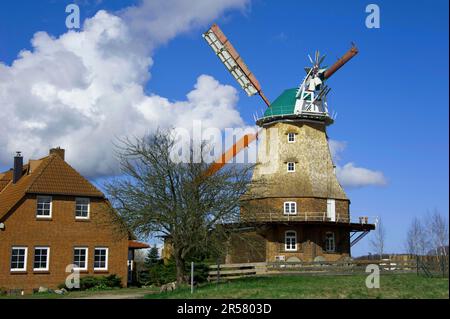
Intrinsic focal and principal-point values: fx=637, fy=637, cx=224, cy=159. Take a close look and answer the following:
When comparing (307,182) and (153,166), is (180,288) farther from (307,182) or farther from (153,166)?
(307,182)

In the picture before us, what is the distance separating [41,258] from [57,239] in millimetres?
1347

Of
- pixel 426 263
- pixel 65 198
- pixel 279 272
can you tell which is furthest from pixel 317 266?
pixel 65 198

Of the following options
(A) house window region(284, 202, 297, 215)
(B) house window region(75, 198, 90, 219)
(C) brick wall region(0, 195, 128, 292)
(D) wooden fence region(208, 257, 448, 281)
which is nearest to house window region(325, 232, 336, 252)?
(A) house window region(284, 202, 297, 215)

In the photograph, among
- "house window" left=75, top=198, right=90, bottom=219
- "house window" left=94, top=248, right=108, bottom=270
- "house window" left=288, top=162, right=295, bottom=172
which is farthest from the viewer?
"house window" left=288, top=162, right=295, bottom=172

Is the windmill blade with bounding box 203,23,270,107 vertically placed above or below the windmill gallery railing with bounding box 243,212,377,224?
above

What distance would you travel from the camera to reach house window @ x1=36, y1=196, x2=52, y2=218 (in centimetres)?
3584

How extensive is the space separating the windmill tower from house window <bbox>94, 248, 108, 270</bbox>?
458 inches

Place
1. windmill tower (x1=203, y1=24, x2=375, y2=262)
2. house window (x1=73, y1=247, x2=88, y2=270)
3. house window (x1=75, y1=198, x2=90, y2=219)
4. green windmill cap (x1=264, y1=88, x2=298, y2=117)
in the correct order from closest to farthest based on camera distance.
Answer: house window (x1=73, y1=247, x2=88, y2=270), house window (x1=75, y1=198, x2=90, y2=219), windmill tower (x1=203, y1=24, x2=375, y2=262), green windmill cap (x1=264, y1=88, x2=298, y2=117)

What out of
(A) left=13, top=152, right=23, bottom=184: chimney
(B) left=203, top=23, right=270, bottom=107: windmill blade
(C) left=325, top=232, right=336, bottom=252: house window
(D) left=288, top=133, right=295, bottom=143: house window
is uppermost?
(B) left=203, top=23, right=270, bottom=107: windmill blade

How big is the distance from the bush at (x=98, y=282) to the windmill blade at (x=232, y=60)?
69.1ft

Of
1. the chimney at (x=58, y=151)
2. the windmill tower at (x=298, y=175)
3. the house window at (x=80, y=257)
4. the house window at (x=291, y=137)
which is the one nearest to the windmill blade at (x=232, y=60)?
the windmill tower at (x=298, y=175)

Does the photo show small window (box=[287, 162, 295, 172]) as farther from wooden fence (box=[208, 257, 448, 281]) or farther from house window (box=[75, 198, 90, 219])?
house window (box=[75, 198, 90, 219])

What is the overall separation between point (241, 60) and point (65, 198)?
68.5 feet

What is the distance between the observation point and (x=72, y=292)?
33.9 meters
